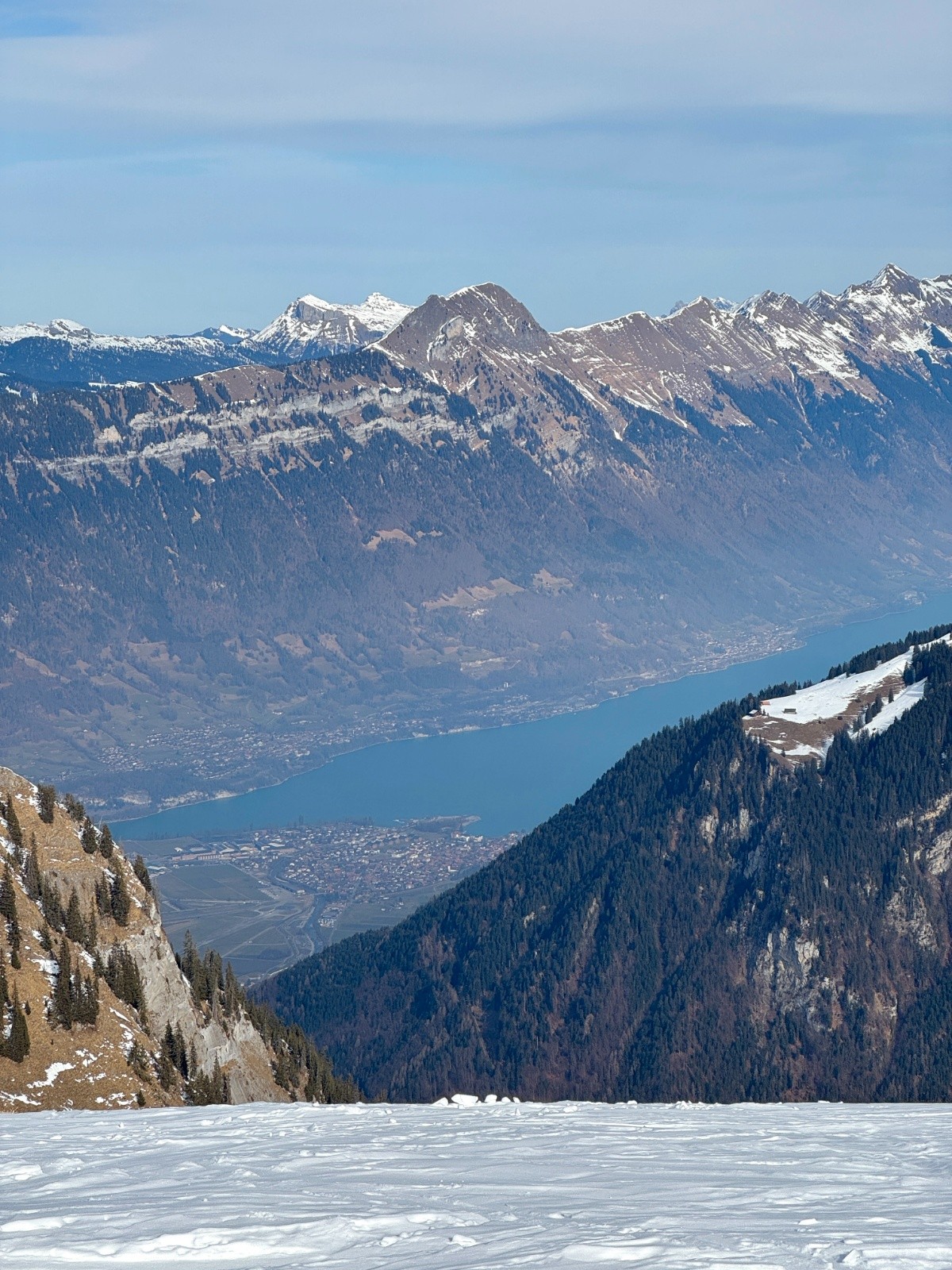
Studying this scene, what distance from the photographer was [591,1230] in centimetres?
2438

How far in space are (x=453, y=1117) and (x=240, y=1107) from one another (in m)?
7.84

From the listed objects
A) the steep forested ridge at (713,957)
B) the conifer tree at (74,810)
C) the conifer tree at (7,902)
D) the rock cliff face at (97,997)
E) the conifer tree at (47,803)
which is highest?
the conifer tree at (47,803)

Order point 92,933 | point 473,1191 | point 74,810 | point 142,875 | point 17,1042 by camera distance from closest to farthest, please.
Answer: point 473,1191 < point 17,1042 < point 92,933 < point 142,875 < point 74,810

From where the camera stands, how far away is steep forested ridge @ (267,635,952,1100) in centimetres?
15462

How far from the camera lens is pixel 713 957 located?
6678 inches

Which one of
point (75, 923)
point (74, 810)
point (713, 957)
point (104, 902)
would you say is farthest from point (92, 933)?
point (713, 957)

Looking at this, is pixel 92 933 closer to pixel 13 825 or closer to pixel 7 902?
pixel 7 902

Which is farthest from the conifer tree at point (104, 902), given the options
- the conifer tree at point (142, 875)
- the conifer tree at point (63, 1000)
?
the conifer tree at point (63, 1000)

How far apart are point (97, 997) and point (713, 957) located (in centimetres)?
11294

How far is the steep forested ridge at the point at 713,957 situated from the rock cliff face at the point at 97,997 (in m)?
77.0

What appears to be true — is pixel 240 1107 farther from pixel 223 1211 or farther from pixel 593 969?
pixel 593 969

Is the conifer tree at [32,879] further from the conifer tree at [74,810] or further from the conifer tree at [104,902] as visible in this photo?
the conifer tree at [74,810]

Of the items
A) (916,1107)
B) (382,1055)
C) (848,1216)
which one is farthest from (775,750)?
(848,1216)

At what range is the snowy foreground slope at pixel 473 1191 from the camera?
2291 cm
